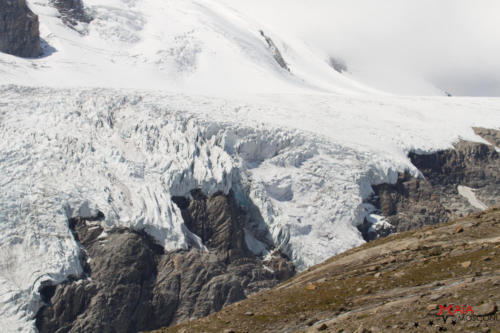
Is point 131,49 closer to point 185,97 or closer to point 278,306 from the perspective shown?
point 185,97

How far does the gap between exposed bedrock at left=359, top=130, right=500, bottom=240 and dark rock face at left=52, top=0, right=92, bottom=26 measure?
39273mm

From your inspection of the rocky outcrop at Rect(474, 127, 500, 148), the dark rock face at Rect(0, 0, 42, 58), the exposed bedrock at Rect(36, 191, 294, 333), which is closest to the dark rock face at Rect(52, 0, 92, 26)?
the dark rock face at Rect(0, 0, 42, 58)

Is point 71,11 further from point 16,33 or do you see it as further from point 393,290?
point 393,290

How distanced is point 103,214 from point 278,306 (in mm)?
17749

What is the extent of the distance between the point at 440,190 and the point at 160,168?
28.2 meters

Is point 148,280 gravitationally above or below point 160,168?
below

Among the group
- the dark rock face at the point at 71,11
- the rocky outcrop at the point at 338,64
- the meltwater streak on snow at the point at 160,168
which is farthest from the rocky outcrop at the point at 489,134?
the rocky outcrop at the point at 338,64

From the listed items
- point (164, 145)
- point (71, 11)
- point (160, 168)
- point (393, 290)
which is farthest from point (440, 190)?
point (71, 11)

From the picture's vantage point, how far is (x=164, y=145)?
3469 centimetres

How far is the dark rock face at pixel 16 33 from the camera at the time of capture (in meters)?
48.9

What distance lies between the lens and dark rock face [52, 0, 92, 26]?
57625mm

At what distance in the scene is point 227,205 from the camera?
33219 millimetres

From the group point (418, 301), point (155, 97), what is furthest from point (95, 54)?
point (418, 301)

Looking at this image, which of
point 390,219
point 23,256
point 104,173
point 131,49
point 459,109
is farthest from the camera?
point 459,109
